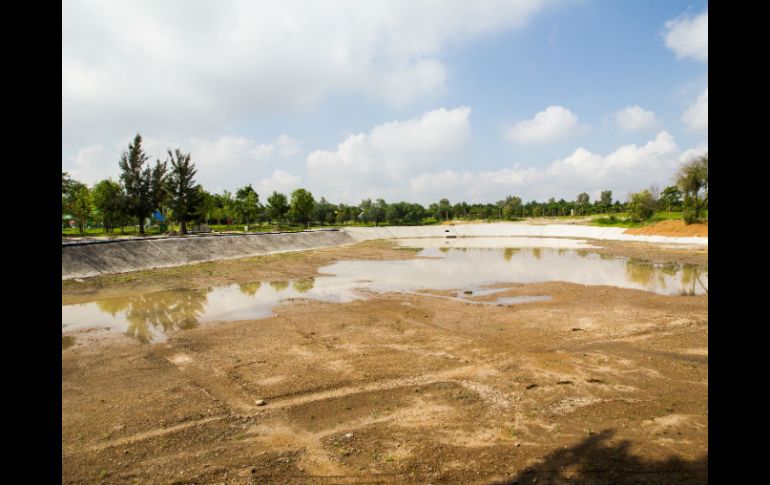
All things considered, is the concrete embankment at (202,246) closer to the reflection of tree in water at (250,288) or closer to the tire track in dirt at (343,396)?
the reflection of tree in water at (250,288)

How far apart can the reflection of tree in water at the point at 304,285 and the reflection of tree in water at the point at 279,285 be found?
0.62 metres

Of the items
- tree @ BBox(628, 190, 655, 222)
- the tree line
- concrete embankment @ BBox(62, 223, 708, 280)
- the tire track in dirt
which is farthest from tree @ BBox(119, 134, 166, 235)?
tree @ BBox(628, 190, 655, 222)

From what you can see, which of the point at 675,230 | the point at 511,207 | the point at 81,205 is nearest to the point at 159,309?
the point at 81,205

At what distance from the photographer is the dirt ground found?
6930 millimetres

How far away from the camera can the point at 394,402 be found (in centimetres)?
934

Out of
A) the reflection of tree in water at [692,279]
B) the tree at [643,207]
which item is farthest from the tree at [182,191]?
the tree at [643,207]

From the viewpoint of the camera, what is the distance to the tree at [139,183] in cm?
6266

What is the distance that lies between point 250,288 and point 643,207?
3698 inches

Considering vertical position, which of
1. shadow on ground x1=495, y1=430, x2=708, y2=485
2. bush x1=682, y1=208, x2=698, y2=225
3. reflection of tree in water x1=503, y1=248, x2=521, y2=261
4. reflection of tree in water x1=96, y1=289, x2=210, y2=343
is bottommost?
shadow on ground x1=495, y1=430, x2=708, y2=485

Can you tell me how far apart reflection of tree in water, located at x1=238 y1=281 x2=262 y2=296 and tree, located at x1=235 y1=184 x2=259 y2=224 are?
78255mm

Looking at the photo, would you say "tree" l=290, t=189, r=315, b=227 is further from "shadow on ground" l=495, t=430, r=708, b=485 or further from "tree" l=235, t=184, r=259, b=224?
"shadow on ground" l=495, t=430, r=708, b=485

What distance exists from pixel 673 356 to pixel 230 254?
42.8 meters
